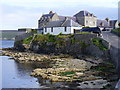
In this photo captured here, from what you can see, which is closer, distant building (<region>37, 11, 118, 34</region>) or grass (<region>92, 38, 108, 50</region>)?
grass (<region>92, 38, 108, 50</region>)

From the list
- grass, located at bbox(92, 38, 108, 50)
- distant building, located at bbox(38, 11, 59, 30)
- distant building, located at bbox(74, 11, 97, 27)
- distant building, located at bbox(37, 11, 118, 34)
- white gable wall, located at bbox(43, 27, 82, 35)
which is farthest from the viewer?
distant building, located at bbox(38, 11, 59, 30)

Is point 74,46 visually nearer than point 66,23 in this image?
Yes

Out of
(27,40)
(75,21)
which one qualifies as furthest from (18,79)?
(75,21)

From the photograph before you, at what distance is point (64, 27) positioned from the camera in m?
55.4

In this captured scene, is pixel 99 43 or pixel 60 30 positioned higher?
pixel 60 30

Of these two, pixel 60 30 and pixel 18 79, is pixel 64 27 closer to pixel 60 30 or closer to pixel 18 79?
pixel 60 30

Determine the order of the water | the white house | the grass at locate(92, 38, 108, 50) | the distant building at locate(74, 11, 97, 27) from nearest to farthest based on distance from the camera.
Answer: the water
the grass at locate(92, 38, 108, 50)
the white house
the distant building at locate(74, 11, 97, 27)

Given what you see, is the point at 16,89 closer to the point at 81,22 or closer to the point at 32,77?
the point at 32,77

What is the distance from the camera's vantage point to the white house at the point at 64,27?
180ft

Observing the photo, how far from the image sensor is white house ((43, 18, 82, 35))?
180ft

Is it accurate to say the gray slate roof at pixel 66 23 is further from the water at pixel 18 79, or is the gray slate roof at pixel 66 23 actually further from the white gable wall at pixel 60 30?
the water at pixel 18 79

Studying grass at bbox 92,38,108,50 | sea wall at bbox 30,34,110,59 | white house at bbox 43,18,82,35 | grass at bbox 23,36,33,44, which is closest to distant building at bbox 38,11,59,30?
grass at bbox 23,36,33,44

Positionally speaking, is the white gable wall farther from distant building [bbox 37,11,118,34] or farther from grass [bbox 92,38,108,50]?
grass [bbox 92,38,108,50]

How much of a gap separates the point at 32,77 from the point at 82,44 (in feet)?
66.0
